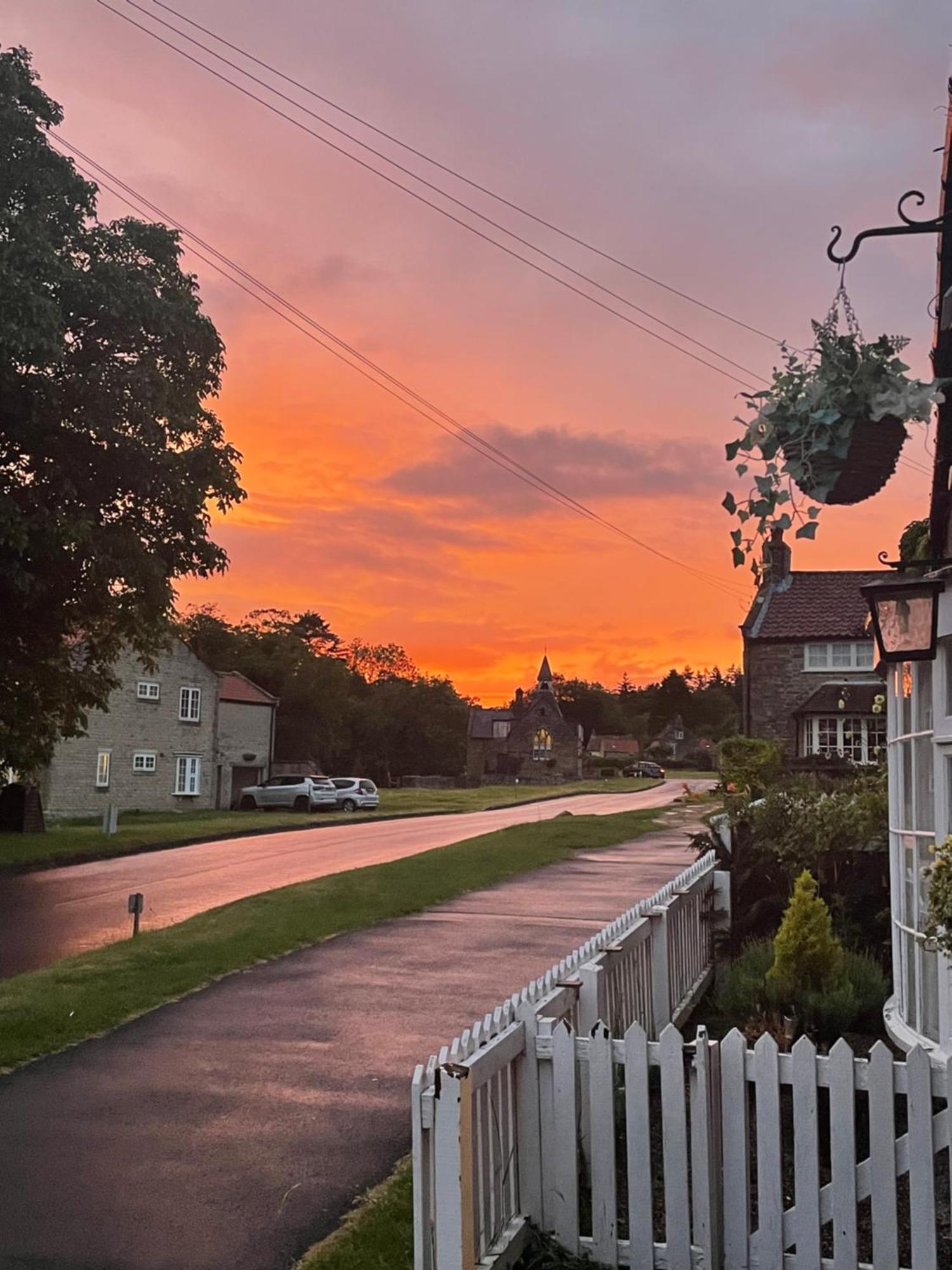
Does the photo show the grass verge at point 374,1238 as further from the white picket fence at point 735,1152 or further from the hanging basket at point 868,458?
the hanging basket at point 868,458

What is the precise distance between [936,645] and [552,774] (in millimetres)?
97830

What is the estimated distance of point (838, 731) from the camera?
127 ft

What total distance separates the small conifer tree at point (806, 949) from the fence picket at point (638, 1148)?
3.95 m

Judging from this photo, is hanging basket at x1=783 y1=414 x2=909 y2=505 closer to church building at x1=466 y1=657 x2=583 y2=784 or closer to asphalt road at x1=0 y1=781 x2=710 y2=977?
asphalt road at x1=0 y1=781 x2=710 y2=977

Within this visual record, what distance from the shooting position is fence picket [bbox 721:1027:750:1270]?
15.0ft

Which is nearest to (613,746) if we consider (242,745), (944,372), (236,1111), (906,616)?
(242,745)

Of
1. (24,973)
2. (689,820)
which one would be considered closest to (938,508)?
(24,973)

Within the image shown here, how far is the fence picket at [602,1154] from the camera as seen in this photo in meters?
4.63

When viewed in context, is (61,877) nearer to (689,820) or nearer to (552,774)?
(689,820)

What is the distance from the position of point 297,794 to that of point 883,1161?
45.2 meters

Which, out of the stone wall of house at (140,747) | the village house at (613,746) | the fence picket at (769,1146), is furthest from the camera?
the village house at (613,746)

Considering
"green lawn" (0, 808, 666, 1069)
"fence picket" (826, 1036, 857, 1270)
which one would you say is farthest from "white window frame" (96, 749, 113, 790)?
"fence picket" (826, 1036, 857, 1270)

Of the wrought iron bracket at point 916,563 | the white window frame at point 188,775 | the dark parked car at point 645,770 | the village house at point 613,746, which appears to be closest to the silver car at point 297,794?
the white window frame at point 188,775

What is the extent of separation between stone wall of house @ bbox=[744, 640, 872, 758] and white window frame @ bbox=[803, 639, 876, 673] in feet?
0.35
